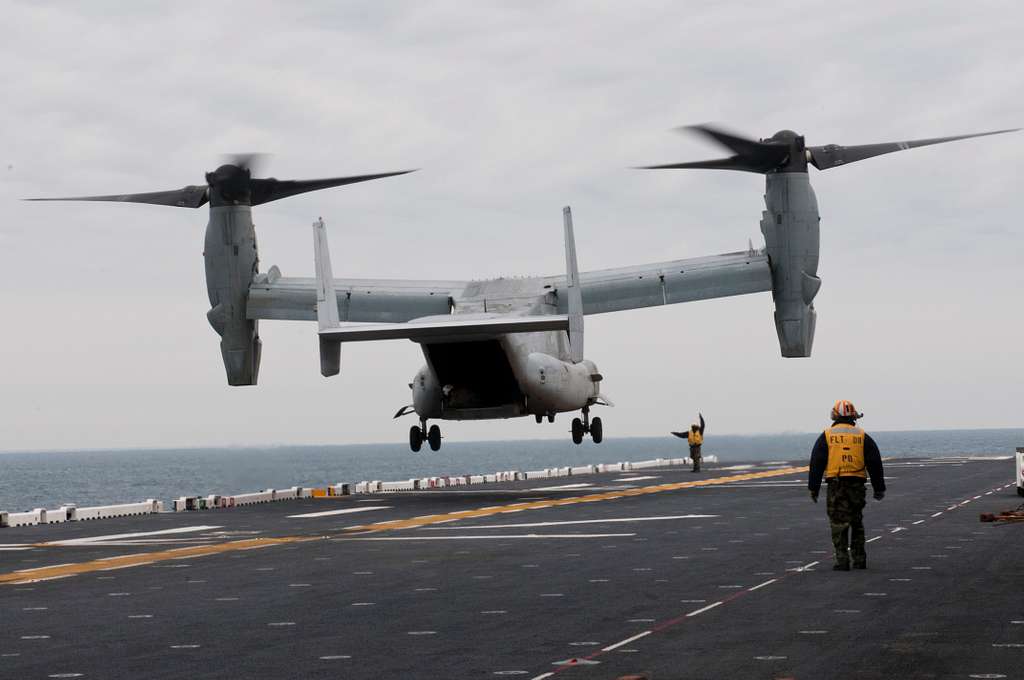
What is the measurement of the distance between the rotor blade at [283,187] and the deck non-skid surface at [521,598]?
46.2 ft

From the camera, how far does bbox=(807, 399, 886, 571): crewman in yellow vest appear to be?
671 inches

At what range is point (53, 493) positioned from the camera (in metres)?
136

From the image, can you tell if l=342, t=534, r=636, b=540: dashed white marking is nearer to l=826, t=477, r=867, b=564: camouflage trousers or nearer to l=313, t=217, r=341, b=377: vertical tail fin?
l=826, t=477, r=867, b=564: camouflage trousers

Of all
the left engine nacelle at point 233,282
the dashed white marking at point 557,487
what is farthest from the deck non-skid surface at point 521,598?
the dashed white marking at point 557,487

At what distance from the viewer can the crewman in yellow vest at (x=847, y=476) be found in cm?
1703

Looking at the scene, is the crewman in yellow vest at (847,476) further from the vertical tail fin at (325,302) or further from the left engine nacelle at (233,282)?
the left engine nacelle at (233,282)

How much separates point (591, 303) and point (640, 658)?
29.8 meters

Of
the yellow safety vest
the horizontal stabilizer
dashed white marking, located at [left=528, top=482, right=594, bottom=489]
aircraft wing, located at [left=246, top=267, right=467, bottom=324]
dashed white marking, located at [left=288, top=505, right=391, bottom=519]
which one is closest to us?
the yellow safety vest

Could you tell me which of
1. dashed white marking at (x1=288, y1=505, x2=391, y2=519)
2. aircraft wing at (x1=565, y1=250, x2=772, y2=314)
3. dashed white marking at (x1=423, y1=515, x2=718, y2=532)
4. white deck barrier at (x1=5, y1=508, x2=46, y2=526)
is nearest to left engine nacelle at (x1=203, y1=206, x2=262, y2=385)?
dashed white marking at (x1=288, y1=505, x2=391, y2=519)

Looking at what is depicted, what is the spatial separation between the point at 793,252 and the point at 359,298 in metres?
13.3

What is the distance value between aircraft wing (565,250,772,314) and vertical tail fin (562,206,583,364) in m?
4.04

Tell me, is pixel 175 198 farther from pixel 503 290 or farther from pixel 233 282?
pixel 503 290

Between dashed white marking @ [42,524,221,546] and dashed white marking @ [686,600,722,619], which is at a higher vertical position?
dashed white marking @ [42,524,221,546]

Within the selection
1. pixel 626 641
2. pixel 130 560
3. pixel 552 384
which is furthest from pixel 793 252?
pixel 626 641
